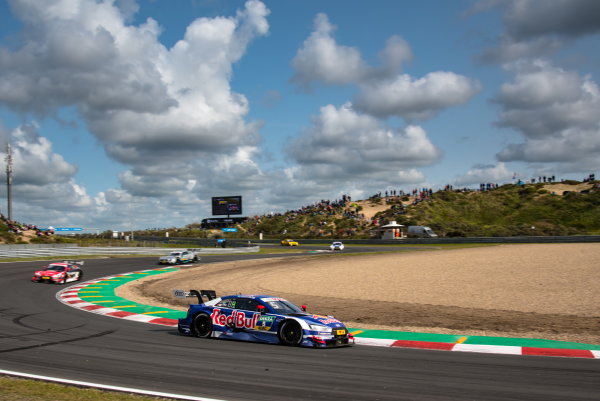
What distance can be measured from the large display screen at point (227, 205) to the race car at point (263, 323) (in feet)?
316

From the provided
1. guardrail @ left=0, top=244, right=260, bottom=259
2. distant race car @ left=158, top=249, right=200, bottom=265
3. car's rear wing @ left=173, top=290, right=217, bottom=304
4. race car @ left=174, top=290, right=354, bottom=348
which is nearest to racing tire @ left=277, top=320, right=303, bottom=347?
race car @ left=174, top=290, right=354, bottom=348

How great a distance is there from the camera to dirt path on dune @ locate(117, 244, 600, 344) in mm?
15359

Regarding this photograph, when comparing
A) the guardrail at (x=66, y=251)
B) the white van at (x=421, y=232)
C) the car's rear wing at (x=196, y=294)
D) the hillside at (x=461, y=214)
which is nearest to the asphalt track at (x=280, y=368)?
the car's rear wing at (x=196, y=294)

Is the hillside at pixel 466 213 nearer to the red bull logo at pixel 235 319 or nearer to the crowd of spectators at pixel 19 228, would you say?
the crowd of spectators at pixel 19 228

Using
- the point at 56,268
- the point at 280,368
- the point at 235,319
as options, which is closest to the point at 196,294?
the point at 235,319

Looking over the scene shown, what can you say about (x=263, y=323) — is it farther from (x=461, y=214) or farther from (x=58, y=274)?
(x=461, y=214)

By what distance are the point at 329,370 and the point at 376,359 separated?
4.76 feet

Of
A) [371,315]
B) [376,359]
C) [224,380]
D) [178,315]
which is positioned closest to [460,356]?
[376,359]

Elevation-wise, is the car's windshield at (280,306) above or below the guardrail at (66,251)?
below

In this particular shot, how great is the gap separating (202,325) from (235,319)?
1.04 metres

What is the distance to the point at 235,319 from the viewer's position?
13477mm

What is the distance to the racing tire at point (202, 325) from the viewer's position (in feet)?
45.3

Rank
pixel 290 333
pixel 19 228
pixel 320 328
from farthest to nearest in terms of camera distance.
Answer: pixel 19 228
pixel 290 333
pixel 320 328

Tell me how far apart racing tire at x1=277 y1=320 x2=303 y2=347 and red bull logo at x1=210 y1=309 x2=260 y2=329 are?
80cm
